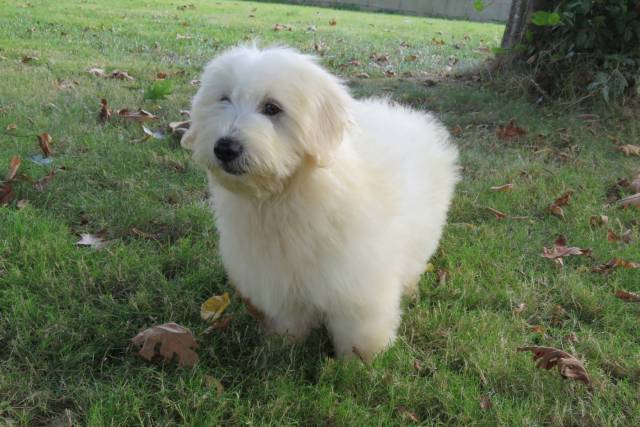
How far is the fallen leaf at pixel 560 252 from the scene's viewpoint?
3.22 m

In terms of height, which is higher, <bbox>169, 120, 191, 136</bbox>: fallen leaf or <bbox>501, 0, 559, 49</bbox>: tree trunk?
<bbox>501, 0, 559, 49</bbox>: tree trunk

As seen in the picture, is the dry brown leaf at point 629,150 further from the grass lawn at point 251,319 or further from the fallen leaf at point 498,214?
the fallen leaf at point 498,214

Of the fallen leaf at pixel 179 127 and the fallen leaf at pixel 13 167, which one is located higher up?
the fallen leaf at pixel 13 167

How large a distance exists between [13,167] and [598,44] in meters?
4.96

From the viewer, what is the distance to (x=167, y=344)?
2.35 meters

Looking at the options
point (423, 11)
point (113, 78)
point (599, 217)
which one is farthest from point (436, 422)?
point (423, 11)

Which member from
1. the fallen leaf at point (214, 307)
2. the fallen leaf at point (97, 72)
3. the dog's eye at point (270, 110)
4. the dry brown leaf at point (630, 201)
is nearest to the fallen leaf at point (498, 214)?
the dry brown leaf at point (630, 201)

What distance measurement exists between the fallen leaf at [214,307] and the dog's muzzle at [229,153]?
837 millimetres

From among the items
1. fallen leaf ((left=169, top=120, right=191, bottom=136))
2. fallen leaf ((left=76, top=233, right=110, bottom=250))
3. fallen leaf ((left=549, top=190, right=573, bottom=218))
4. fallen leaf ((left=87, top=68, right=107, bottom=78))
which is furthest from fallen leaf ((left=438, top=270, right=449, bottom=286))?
fallen leaf ((left=87, top=68, right=107, bottom=78))

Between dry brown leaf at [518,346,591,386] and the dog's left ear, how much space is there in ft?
4.01

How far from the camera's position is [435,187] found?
3055 millimetres

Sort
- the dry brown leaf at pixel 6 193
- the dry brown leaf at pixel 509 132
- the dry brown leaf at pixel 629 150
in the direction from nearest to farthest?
the dry brown leaf at pixel 6 193, the dry brown leaf at pixel 629 150, the dry brown leaf at pixel 509 132

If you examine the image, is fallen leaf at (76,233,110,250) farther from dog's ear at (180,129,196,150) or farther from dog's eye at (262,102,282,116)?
dog's eye at (262,102,282,116)

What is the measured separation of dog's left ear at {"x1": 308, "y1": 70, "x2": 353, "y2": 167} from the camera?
2.13 m
